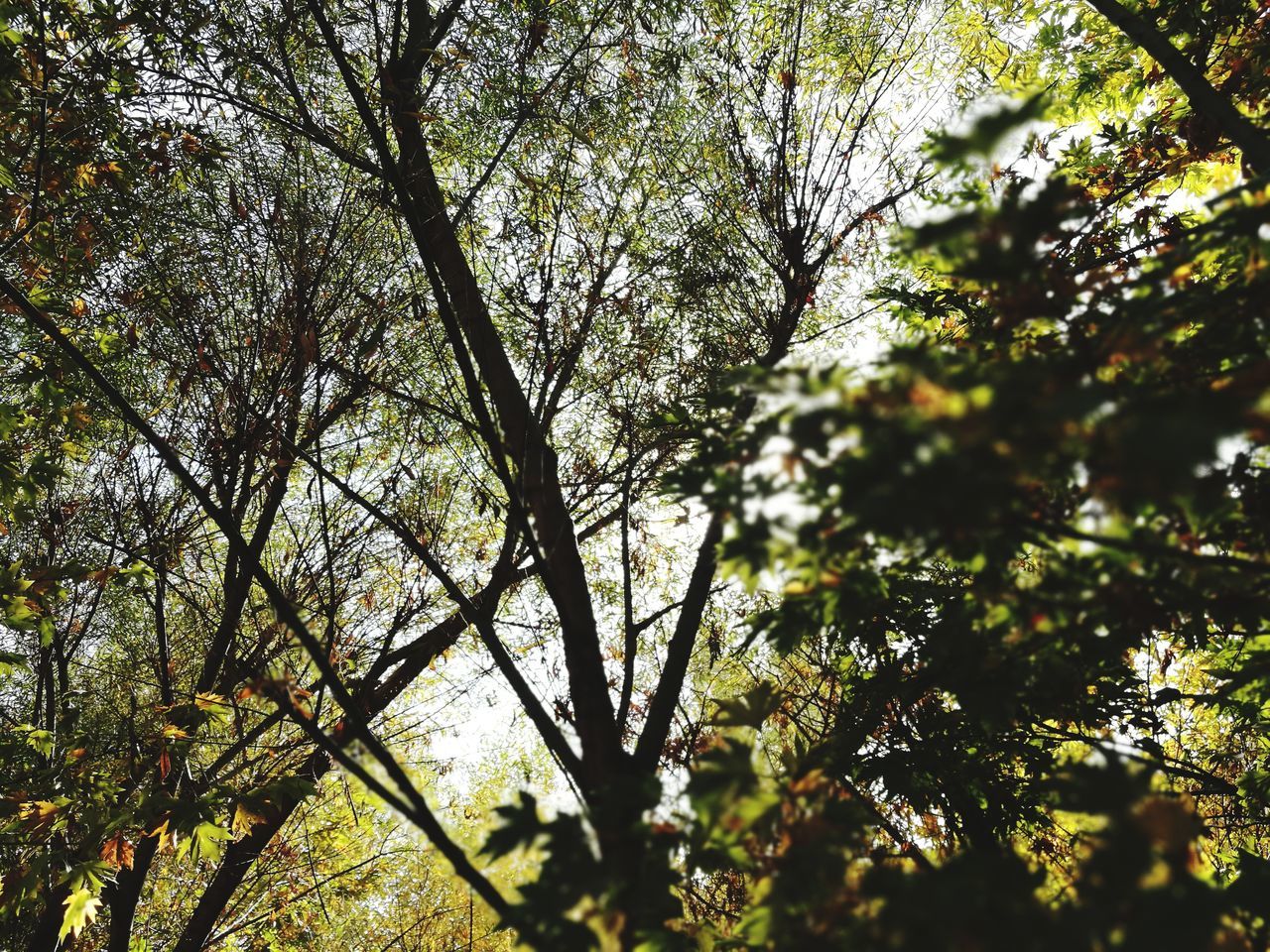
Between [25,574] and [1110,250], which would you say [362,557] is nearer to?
[25,574]

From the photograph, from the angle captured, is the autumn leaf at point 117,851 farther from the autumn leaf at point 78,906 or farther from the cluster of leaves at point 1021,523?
the cluster of leaves at point 1021,523

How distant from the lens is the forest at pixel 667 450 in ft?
5.09

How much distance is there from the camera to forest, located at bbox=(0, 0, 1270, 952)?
1.55 m

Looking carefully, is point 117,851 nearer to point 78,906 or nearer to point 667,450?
point 78,906

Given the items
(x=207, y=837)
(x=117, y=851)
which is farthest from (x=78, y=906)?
(x=207, y=837)

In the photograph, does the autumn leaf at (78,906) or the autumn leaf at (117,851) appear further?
the autumn leaf at (117,851)

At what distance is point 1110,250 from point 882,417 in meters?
4.85

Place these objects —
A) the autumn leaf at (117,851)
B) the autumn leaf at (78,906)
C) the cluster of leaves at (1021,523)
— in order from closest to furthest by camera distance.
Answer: the cluster of leaves at (1021,523), the autumn leaf at (78,906), the autumn leaf at (117,851)

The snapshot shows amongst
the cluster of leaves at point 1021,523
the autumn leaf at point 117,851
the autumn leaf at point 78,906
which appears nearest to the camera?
the cluster of leaves at point 1021,523

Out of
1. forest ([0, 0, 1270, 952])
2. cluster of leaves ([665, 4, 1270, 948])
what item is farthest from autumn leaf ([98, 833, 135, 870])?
cluster of leaves ([665, 4, 1270, 948])

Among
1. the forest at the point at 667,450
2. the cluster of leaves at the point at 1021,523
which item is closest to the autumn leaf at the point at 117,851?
the forest at the point at 667,450

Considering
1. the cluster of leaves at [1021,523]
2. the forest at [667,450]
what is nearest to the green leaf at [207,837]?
the forest at [667,450]

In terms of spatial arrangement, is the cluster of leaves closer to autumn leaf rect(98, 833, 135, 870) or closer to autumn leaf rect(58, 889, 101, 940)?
autumn leaf rect(58, 889, 101, 940)

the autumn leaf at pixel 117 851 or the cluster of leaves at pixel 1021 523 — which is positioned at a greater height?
the autumn leaf at pixel 117 851
